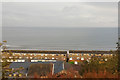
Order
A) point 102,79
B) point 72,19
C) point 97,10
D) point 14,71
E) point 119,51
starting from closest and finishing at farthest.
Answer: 1. point 102,79
2. point 14,71
3. point 119,51
4. point 97,10
5. point 72,19

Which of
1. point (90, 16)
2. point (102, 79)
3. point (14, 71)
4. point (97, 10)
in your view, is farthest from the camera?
point (90, 16)

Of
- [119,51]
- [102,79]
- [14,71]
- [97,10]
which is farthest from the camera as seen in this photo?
[97,10]

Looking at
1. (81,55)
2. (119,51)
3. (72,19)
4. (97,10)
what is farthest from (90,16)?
(119,51)

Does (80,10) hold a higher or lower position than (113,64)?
higher

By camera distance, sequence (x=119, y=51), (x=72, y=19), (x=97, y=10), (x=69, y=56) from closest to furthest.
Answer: (x=119, y=51)
(x=69, y=56)
(x=97, y=10)
(x=72, y=19)

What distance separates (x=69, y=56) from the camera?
18.2 meters

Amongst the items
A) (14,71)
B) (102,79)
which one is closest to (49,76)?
(14,71)

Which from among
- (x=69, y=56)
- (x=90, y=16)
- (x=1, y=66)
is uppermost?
(x=90, y=16)

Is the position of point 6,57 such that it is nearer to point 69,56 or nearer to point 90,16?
point 69,56

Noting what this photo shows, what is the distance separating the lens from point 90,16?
2213 inches

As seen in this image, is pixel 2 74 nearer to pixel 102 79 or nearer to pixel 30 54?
pixel 102 79

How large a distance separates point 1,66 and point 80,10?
167 feet

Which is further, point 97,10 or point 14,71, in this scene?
point 97,10

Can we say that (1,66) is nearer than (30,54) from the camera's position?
Yes
